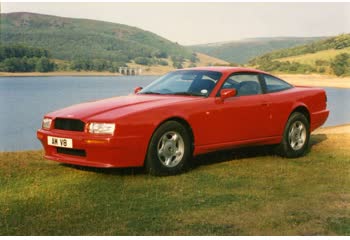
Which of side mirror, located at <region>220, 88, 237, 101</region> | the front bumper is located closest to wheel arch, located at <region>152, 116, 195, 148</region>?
the front bumper

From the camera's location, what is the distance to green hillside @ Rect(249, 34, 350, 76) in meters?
54.3

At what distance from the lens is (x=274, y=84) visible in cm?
852

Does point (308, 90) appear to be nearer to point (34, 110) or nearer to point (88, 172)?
point (88, 172)

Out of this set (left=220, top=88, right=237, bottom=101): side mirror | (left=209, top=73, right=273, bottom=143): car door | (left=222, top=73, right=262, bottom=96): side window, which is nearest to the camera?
(left=220, top=88, right=237, bottom=101): side mirror

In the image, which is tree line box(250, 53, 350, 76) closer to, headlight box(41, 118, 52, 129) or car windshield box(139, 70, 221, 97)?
car windshield box(139, 70, 221, 97)

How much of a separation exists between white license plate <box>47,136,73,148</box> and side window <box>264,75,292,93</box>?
10.9 ft

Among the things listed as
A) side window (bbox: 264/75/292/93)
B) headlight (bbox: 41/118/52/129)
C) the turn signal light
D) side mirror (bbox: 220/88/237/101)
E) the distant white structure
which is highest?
side window (bbox: 264/75/292/93)

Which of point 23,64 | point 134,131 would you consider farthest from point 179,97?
point 23,64

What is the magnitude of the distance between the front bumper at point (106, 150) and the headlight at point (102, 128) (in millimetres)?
68

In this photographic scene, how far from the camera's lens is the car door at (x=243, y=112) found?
743cm

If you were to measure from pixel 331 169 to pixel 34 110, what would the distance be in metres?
42.8

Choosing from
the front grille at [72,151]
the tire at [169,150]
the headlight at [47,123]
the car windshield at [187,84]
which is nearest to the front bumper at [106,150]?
the front grille at [72,151]

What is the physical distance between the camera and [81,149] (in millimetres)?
6516

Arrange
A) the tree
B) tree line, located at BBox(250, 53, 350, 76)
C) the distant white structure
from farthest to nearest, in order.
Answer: the distant white structure → tree line, located at BBox(250, 53, 350, 76) → the tree
